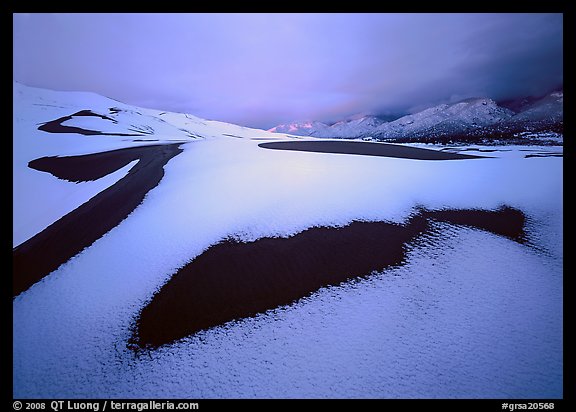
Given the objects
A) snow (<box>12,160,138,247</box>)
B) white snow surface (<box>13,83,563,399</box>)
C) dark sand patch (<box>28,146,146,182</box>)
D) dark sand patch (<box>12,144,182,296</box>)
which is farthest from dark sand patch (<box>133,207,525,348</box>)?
dark sand patch (<box>28,146,146,182</box>)

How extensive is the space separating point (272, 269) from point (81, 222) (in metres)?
14.2

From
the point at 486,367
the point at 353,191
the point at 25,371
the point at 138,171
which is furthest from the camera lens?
the point at 138,171

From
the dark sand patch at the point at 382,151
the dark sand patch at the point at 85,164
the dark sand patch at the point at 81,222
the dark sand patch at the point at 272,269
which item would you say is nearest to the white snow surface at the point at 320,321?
the dark sand patch at the point at 272,269

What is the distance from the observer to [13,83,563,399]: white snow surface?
7406 mm

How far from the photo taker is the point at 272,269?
11.6 m

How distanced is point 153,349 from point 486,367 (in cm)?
1073

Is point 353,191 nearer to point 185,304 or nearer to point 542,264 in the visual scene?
point 542,264

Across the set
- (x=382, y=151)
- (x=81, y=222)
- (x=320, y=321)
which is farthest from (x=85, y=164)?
(x=382, y=151)

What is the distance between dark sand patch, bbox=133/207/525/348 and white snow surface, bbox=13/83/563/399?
541mm

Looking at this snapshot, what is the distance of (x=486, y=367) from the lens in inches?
294

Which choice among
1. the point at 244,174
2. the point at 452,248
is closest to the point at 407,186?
the point at 452,248

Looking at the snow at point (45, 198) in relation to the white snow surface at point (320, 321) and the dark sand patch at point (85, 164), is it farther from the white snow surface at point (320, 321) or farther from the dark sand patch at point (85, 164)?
the white snow surface at point (320, 321)
